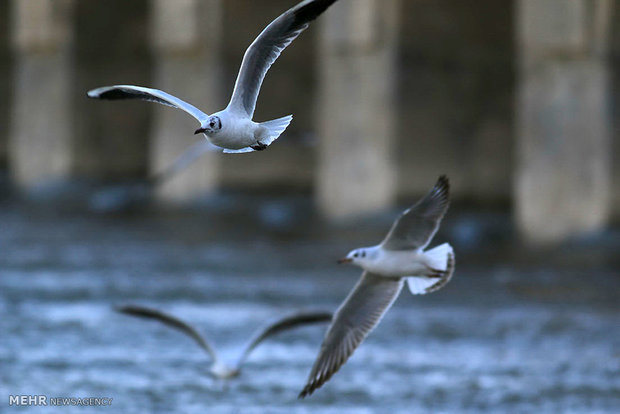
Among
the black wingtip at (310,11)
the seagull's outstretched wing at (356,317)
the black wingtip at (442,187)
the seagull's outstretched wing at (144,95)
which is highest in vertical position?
the black wingtip at (310,11)

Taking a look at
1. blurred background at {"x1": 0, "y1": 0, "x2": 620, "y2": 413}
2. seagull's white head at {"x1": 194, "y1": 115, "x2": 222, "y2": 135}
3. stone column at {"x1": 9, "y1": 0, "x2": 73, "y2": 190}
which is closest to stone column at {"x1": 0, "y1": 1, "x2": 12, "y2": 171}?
blurred background at {"x1": 0, "y1": 0, "x2": 620, "y2": 413}

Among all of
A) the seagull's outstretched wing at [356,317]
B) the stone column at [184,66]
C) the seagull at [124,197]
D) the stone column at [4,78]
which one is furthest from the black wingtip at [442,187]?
the stone column at [4,78]

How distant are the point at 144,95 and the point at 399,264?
189 centimetres

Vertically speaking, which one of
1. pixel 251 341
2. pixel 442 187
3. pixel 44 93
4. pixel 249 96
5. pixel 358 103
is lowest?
pixel 251 341

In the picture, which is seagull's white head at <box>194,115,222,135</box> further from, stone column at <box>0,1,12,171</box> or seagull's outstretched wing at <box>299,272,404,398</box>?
stone column at <box>0,1,12,171</box>

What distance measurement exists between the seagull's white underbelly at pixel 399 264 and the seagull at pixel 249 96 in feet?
4.41

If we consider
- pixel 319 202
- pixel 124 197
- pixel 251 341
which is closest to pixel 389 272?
pixel 251 341

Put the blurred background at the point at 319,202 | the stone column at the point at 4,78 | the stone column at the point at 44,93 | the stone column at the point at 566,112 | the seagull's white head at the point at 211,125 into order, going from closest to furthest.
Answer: the seagull's white head at the point at 211,125
the blurred background at the point at 319,202
the stone column at the point at 566,112
the stone column at the point at 44,93
the stone column at the point at 4,78

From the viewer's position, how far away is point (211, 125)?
634cm

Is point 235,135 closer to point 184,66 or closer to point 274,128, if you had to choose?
point 274,128

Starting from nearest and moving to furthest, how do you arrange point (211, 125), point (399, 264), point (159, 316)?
point (211, 125) < point (399, 264) < point (159, 316)

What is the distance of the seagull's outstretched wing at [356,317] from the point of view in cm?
781

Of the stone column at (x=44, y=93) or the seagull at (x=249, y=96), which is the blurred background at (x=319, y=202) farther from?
the seagull at (x=249, y=96)

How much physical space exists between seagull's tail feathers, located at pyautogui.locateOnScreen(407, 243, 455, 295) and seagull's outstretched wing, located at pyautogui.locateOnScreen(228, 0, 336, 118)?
1.52 meters
